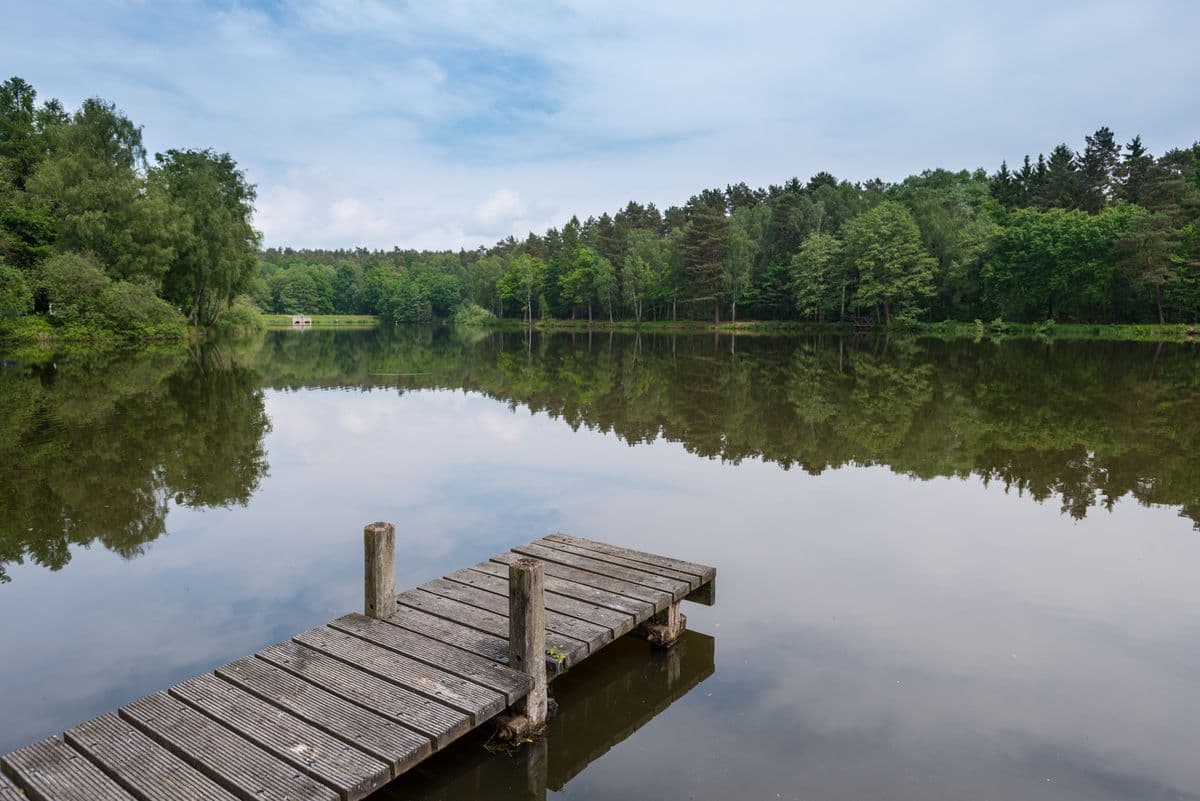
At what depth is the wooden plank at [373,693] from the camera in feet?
15.6

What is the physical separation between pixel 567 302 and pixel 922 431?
84827 millimetres

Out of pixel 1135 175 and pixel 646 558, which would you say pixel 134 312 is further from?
pixel 1135 175

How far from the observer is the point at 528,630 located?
5.32 meters

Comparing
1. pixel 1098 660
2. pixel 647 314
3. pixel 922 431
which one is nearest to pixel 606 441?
pixel 922 431

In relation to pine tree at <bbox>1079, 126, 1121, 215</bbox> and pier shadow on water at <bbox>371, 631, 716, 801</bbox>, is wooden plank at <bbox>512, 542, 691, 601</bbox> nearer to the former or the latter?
pier shadow on water at <bbox>371, 631, 716, 801</bbox>

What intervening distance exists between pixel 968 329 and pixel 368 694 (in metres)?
67.7

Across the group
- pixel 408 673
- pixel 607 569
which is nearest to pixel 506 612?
pixel 408 673

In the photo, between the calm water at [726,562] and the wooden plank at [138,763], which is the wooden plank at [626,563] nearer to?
the calm water at [726,562]

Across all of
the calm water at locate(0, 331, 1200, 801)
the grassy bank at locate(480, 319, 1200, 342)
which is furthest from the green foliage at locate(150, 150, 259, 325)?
the grassy bank at locate(480, 319, 1200, 342)

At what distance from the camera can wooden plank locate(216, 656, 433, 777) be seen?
4480mm

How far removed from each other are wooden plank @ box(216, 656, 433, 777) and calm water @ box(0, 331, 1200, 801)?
0.54 metres

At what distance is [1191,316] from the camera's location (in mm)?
58125

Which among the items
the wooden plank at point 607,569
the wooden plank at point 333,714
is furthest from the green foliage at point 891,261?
the wooden plank at point 333,714

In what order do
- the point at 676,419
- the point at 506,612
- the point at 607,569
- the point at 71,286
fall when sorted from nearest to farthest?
the point at 506,612, the point at 607,569, the point at 676,419, the point at 71,286
